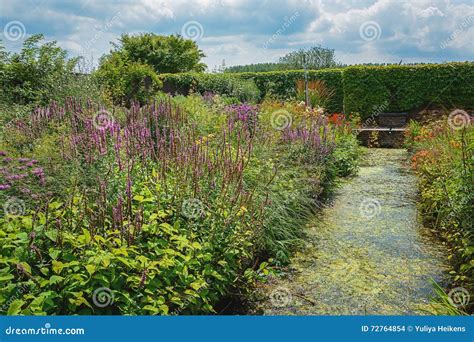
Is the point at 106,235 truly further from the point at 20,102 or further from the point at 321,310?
the point at 20,102

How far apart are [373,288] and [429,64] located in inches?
554

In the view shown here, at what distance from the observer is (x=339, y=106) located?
61.2 feet
